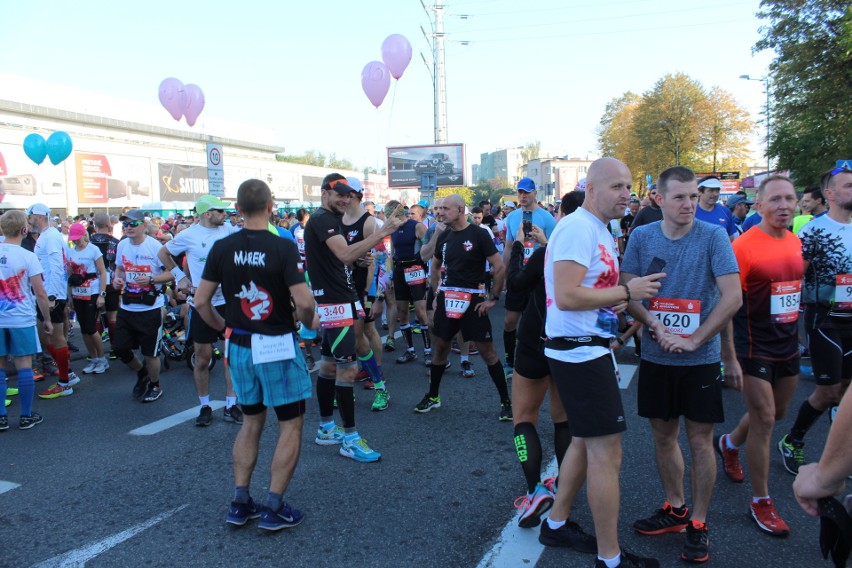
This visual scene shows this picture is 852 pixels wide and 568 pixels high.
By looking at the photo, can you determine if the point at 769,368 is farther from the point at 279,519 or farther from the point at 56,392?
the point at 56,392

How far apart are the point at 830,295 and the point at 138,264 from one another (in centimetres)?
651

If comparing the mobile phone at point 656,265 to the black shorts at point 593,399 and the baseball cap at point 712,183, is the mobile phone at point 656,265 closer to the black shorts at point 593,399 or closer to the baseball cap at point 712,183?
the black shorts at point 593,399

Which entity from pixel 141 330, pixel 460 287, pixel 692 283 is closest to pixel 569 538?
pixel 692 283

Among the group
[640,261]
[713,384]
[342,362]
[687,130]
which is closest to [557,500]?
[713,384]

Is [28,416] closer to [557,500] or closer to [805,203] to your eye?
[557,500]

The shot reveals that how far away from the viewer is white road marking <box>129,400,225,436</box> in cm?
553

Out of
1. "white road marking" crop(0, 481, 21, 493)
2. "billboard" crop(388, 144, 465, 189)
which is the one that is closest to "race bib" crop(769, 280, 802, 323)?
"white road marking" crop(0, 481, 21, 493)

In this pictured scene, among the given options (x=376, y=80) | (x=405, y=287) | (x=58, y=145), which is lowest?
(x=405, y=287)

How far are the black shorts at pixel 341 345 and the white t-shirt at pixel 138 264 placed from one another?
2787 millimetres

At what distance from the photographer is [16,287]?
19.0 feet

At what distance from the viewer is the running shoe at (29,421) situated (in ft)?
18.8

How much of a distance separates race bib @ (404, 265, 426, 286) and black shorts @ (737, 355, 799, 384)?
5.40 m

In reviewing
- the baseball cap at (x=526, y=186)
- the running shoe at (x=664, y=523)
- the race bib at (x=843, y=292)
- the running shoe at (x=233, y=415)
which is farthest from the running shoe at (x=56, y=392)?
the race bib at (x=843, y=292)

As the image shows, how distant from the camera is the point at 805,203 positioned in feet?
24.2
